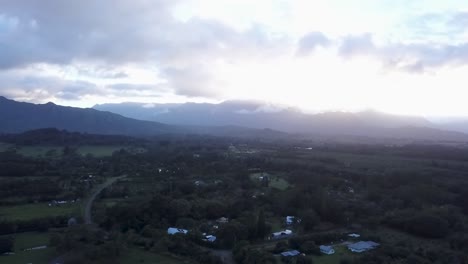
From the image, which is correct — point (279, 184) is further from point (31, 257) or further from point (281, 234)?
point (31, 257)

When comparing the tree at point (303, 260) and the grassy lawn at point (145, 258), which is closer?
the tree at point (303, 260)

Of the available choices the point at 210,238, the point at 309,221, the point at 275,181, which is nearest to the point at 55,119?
the point at 275,181

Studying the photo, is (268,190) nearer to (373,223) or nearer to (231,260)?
(373,223)

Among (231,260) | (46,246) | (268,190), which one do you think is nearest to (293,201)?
(268,190)

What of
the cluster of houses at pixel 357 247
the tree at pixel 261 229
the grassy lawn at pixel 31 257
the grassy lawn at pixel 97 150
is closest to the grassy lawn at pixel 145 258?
the grassy lawn at pixel 31 257

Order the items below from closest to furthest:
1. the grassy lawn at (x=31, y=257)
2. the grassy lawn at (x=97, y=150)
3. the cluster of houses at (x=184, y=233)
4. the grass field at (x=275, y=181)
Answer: the grassy lawn at (x=31, y=257) < the cluster of houses at (x=184, y=233) < the grass field at (x=275, y=181) < the grassy lawn at (x=97, y=150)

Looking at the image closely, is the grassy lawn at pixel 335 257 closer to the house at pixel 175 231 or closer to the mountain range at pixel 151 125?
the house at pixel 175 231
